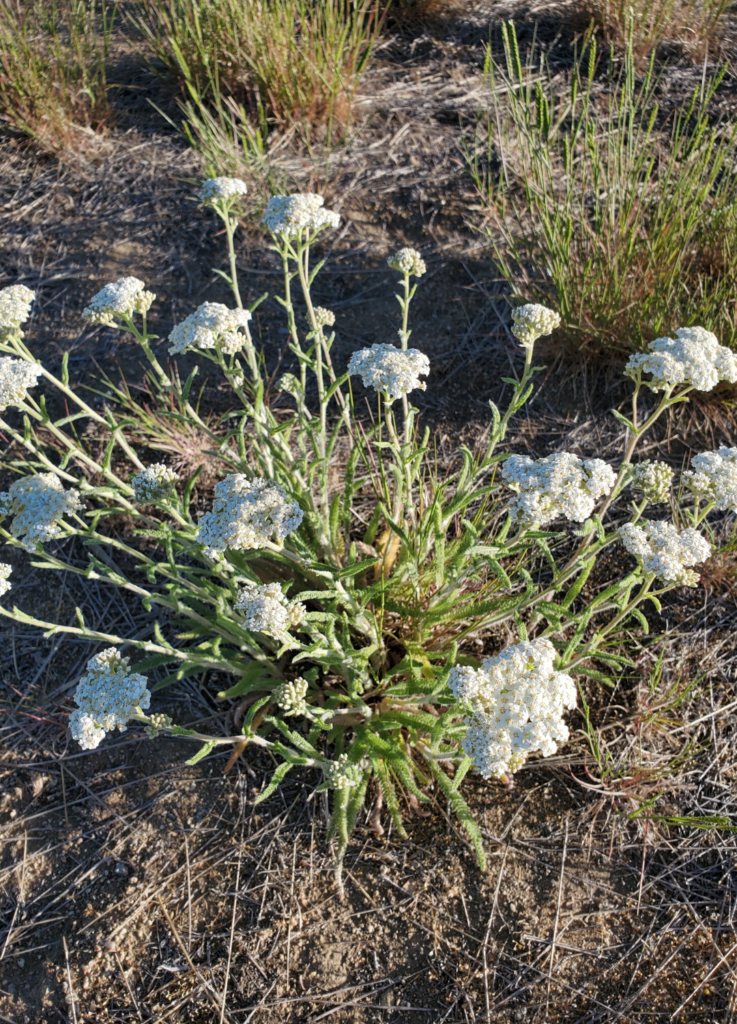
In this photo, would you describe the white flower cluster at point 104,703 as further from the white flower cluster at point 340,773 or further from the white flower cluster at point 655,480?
the white flower cluster at point 655,480

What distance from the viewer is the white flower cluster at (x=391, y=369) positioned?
2.50 meters

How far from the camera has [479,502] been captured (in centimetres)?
383

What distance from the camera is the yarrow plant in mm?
2256

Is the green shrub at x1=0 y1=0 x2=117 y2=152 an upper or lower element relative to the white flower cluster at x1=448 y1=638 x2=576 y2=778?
upper

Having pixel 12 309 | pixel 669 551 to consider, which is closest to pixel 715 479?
pixel 669 551

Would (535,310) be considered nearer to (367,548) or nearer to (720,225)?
(367,548)

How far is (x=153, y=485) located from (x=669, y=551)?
1834 mm

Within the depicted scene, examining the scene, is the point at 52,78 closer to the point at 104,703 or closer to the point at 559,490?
the point at 104,703

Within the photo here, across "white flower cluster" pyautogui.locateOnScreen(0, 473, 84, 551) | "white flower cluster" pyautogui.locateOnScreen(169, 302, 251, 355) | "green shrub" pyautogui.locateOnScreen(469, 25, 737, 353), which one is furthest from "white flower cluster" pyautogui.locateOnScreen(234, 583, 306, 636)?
"green shrub" pyautogui.locateOnScreen(469, 25, 737, 353)

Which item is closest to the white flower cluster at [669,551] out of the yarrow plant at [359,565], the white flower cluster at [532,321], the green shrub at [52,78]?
the yarrow plant at [359,565]

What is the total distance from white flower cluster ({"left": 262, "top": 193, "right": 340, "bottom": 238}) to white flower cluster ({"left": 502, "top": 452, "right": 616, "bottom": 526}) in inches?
56.2

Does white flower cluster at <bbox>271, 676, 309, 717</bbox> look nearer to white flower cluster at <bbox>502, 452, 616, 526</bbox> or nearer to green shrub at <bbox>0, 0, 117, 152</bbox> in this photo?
white flower cluster at <bbox>502, 452, 616, 526</bbox>

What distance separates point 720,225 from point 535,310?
7.47 feet

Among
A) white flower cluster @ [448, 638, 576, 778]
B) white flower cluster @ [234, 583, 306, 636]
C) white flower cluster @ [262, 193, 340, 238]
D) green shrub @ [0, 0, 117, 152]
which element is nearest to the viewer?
white flower cluster @ [448, 638, 576, 778]
